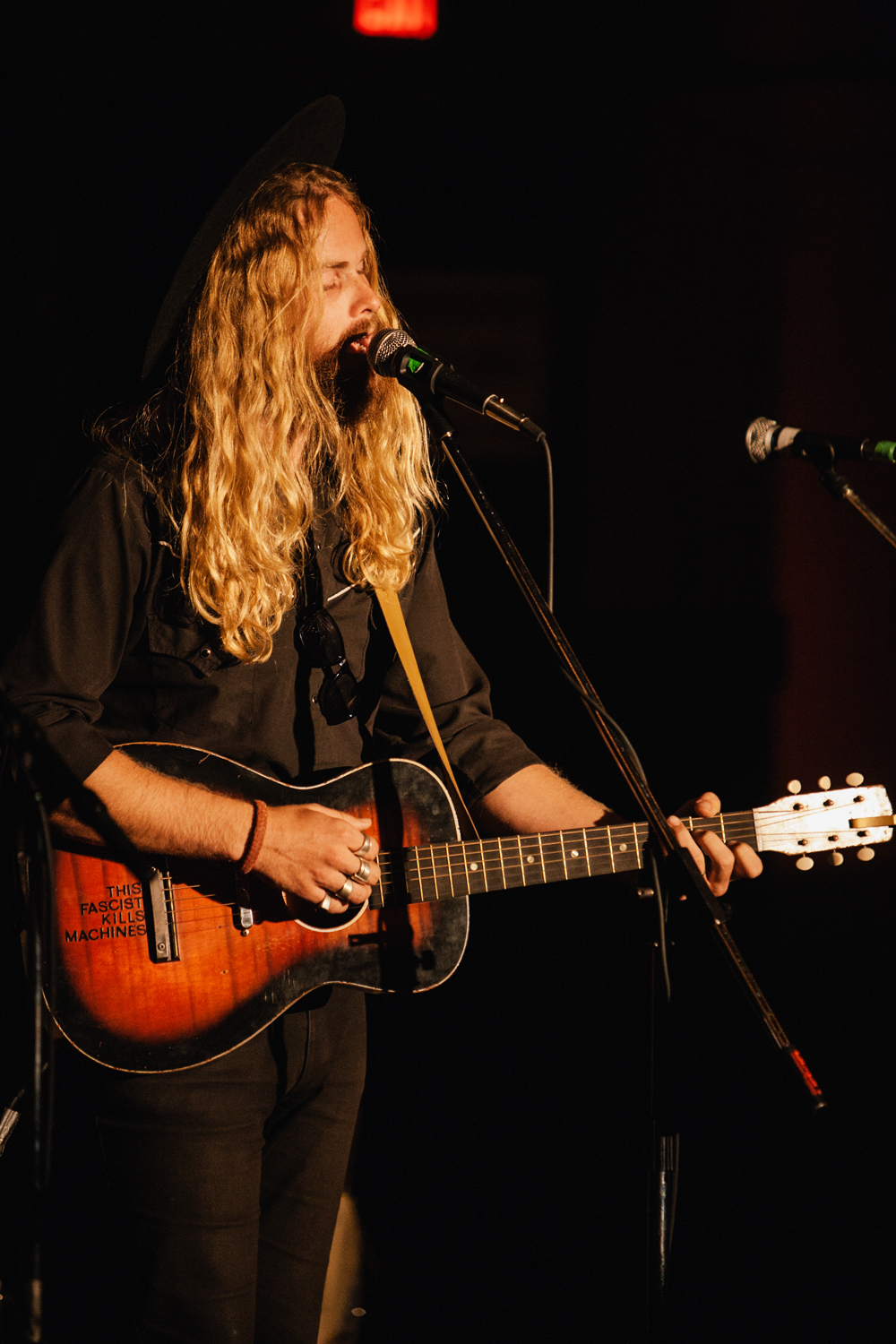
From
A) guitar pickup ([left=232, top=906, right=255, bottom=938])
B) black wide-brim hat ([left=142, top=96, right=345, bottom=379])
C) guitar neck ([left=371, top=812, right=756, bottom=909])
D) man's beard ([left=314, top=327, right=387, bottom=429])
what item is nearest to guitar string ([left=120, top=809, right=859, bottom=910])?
guitar neck ([left=371, top=812, right=756, bottom=909])

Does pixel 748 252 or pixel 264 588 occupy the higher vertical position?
pixel 748 252

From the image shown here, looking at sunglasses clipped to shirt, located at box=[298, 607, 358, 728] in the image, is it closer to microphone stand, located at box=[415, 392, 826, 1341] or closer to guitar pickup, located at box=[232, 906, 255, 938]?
guitar pickup, located at box=[232, 906, 255, 938]

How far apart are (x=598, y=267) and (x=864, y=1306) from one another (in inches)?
123

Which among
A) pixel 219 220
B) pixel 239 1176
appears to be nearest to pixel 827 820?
pixel 239 1176

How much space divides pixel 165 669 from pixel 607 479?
5.73 feet

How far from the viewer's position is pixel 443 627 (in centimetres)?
229

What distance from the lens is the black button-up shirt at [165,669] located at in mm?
1714

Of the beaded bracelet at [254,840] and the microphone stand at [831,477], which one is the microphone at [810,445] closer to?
the microphone stand at [831,477]

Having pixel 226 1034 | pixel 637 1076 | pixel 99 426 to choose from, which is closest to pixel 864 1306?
pixel 637 1076

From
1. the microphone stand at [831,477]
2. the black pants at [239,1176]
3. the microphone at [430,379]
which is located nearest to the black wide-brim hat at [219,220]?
the microphone at [430,379]

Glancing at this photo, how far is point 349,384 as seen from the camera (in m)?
2.12

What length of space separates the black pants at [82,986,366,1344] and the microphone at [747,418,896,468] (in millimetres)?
1298

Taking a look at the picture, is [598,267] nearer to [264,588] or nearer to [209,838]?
[264,588]

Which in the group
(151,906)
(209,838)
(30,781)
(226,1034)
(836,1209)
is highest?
(30,781)
